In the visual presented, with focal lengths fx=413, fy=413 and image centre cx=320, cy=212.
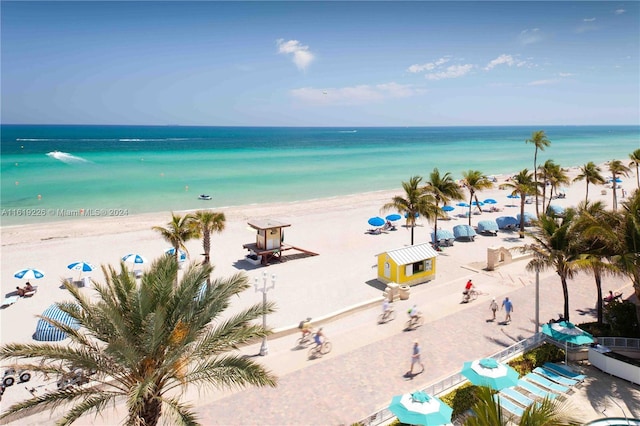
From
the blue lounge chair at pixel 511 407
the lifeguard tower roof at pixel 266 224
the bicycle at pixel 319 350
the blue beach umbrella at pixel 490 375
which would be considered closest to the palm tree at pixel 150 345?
the bicycle at pixel 319 350

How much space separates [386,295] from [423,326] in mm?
3298

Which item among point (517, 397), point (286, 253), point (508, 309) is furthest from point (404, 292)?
point (286, 253)

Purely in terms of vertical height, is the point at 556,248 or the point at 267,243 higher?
the point at 556,248

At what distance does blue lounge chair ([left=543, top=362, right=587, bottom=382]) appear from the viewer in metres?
12.7

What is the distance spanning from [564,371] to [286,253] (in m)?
18.9

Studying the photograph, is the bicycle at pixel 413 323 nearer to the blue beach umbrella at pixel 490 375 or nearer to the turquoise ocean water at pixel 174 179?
the blue beach umbrella at pixel 490 375

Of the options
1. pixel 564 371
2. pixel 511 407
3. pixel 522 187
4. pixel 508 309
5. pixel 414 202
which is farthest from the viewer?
pixel 522 187

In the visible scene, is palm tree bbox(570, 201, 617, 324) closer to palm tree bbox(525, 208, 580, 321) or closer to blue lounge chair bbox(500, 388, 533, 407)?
palm tree bbox(525, 208, 580, 321)

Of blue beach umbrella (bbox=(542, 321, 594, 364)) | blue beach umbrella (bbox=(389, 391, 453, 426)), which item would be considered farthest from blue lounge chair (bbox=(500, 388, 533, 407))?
blue beach umbrella (bbox=(389, 391, 453, 426))

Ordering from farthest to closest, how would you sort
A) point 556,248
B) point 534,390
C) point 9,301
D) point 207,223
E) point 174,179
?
point 174,179 < point 207,223 < point 9,301 < point 556,248 < point 534,390

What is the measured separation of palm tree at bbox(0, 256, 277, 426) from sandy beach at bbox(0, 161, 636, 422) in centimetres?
869

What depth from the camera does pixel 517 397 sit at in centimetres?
1175

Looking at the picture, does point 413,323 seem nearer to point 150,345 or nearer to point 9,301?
point 150,345

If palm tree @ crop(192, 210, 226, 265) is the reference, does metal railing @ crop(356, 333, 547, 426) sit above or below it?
below
